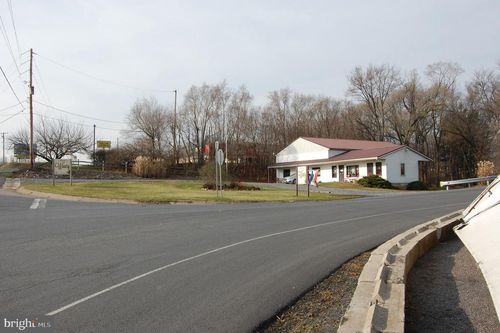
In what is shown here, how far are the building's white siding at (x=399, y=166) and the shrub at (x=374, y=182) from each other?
2.61 m

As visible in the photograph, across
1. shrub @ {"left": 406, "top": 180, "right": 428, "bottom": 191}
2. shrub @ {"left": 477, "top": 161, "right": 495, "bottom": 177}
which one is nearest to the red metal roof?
shrub @ {"left": 406, "top": 180, "right": 428, "bottom": 191}

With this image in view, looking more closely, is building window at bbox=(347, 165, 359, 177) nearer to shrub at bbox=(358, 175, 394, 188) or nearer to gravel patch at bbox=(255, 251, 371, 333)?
shrub at bbox=(358, 175, 394, 188)

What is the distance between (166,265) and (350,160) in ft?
150

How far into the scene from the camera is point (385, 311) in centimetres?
450

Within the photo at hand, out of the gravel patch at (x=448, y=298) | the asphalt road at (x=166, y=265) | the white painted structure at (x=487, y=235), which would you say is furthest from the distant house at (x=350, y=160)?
the white painted structure at (x=487, y=235)

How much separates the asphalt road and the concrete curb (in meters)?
1.05

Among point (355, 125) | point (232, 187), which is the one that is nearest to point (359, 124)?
point (355, 125)

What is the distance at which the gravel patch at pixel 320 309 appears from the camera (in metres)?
4.95

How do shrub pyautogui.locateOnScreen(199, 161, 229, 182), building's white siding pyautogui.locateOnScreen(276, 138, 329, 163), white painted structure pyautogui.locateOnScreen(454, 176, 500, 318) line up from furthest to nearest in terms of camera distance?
building's white siding pyautogui.locateOnScreen(276, 138, 329, 163), shrub pyautogui.locateOnScreen(199, 161, 229, 182), white painted structure pyautogui.locateOnScreen(454, 176, 500, 318)

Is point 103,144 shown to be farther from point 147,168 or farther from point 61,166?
point 61,166

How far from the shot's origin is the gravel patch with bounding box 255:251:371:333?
4.95 m

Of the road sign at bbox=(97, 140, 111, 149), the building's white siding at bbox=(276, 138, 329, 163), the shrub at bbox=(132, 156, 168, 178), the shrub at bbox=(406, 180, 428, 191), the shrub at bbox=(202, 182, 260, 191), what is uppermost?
the road sign at bbox=(97, 140, 111, 149)

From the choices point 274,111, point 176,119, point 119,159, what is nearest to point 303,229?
point 119,159

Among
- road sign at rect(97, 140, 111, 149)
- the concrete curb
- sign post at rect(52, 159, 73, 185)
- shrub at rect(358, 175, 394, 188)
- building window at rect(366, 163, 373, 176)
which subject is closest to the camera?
the concrete curb
